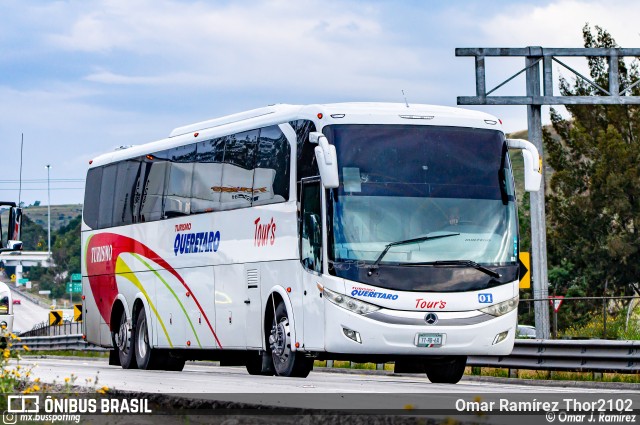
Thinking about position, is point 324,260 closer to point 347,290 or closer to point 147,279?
point 347,290

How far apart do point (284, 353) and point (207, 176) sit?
399 centimetres

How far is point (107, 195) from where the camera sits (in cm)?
2728

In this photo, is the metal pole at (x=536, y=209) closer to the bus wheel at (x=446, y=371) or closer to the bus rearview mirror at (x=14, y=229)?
the bus wheel at (x=446, y=371)

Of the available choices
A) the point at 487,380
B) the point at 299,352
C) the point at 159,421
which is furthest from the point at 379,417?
the point at 487,380

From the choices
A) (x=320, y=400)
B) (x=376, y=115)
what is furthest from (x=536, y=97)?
(x=320, y=400)

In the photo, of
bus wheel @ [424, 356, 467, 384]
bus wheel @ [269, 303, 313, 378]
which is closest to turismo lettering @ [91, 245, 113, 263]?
bus wheel @ [269, 303, 313, 378]

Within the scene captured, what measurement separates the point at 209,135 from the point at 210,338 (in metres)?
3.21

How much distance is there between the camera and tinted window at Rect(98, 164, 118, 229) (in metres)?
27.0

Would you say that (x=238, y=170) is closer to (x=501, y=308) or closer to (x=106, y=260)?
(x=501, y=308)

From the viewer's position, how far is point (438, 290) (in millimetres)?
18078

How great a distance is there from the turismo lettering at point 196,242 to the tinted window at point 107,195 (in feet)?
A: 11.7

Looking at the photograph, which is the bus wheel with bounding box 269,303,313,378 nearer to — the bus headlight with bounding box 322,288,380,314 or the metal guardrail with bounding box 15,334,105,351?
the bus headlight with bounding box 322,288,380,314

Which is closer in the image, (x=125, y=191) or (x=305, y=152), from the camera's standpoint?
(x=305, y=152)

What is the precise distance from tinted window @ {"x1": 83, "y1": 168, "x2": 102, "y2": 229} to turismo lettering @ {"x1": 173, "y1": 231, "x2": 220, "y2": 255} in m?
4.59
